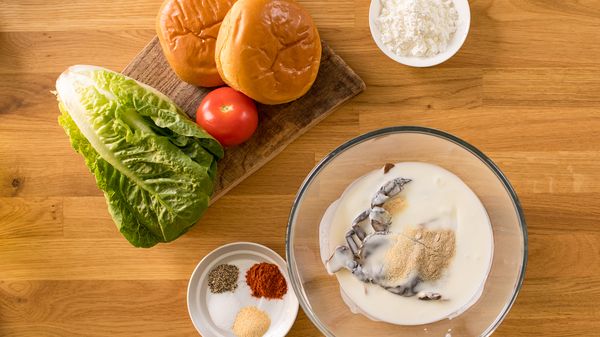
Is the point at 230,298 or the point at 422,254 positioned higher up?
the point at 422,254

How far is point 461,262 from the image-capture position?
1916 mm

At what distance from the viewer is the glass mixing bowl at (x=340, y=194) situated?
196 cm

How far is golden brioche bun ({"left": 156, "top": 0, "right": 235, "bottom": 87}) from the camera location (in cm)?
198

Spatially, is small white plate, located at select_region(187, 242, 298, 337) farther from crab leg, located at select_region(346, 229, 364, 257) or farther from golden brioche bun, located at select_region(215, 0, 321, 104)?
golden brioche bun, located at select_region(215, 0, 321, 104)

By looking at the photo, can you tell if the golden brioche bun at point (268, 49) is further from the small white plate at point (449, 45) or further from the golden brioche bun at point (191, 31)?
the small white plate at point (449, 45)

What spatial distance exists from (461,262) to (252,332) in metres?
0.70

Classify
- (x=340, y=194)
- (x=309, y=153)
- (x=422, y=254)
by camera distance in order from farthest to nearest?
(x=309, y=153), (x=340, y=194), (x=422, y=254)

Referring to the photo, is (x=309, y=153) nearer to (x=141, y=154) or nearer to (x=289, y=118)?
(x=289, y=118)

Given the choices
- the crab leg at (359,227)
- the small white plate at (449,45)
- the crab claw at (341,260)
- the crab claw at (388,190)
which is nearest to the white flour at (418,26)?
the small white plate at (449,45)

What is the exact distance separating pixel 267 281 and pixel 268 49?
74 centimetres

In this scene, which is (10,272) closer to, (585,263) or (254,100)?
(254,100)

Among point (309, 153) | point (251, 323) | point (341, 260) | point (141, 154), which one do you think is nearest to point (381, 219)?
point (341, 260)

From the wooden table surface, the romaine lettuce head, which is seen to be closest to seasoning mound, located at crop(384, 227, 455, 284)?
the wooden table surface

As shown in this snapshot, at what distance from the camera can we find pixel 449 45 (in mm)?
2074
